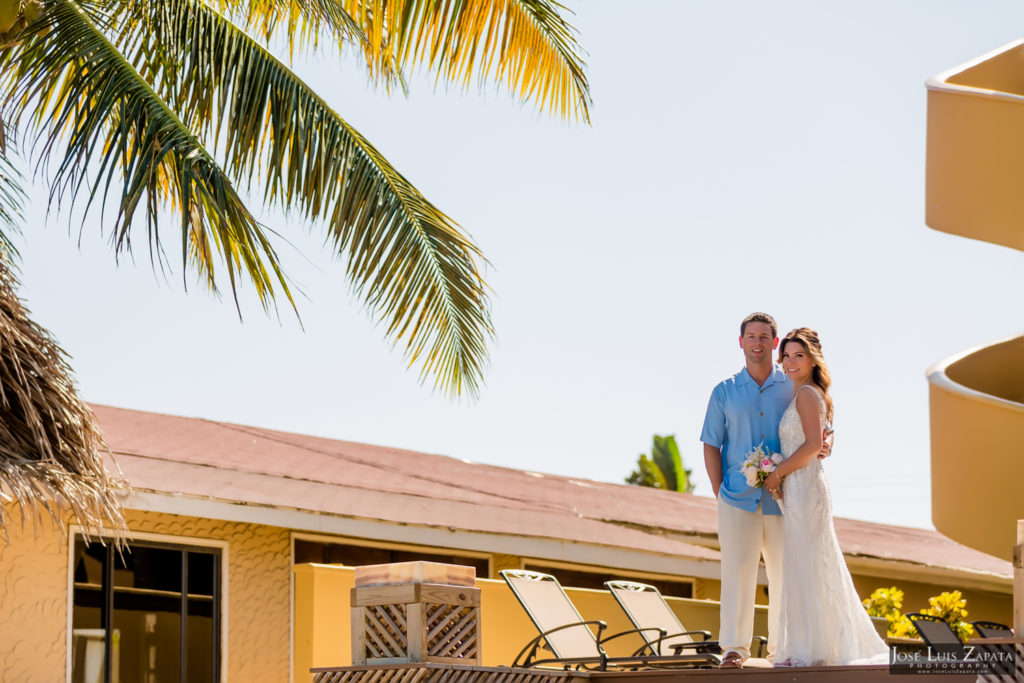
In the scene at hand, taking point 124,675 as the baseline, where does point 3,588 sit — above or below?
above

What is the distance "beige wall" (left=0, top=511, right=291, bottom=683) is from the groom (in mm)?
5547

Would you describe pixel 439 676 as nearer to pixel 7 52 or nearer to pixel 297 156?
pixel 297 156

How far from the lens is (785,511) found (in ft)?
26.5

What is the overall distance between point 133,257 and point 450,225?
2577mm

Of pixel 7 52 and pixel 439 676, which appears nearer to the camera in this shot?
pixel 439 676

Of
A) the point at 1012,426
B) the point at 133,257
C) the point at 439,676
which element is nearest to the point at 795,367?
the point at 439,676

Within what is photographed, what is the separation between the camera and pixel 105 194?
9.95 metres

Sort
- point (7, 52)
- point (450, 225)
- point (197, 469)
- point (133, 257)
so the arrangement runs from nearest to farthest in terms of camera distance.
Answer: point (133, 257), point (7, 52), point (450, 225), point (197, 469)

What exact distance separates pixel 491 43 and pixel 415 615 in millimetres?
5231

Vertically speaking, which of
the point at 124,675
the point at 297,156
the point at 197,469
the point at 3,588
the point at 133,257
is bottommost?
the point at 124,675

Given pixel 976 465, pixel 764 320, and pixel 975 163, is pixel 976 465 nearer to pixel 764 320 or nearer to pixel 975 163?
pixel 975 163

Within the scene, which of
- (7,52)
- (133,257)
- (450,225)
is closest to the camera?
(133,257)

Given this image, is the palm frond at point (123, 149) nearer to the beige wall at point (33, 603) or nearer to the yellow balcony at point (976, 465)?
the beige wall at point (33, 603)

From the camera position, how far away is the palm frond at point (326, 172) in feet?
35.9
